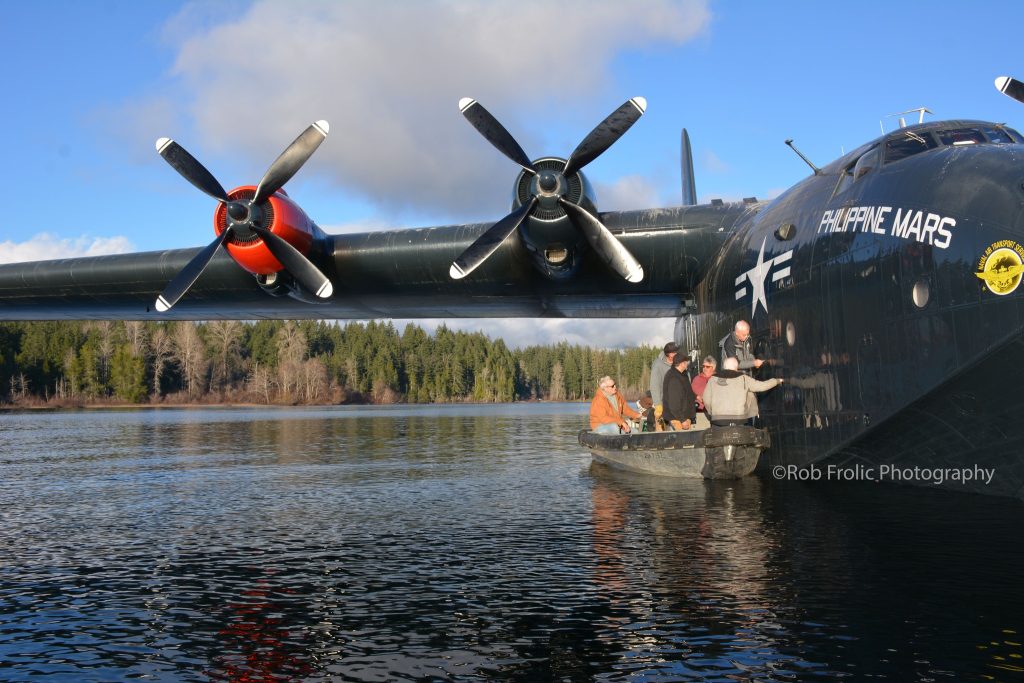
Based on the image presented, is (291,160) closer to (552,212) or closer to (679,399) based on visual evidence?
(552,212)

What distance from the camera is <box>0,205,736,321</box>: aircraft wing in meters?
15.4

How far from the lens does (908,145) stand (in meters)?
10.1

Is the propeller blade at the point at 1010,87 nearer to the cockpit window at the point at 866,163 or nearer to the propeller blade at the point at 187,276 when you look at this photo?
the cockpit window at the point at 866,163

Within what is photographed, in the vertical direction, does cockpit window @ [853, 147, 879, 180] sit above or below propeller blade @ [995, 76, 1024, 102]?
below

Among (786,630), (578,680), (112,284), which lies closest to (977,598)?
(786,630)

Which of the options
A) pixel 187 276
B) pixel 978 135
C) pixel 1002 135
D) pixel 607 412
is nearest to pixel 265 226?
pixel 187 276

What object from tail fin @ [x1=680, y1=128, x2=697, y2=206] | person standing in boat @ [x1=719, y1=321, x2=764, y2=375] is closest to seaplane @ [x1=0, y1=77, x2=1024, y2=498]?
person standing in boat @ [x1=719, y1=321, x2=764, y2=375]

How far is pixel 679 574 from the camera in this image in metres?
6.27

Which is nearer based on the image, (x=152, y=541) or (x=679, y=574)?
(x=679, y=574)

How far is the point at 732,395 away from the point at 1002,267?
14.0ft

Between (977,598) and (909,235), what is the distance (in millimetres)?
4552

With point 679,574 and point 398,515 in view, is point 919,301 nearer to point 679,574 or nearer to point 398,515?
point 679,574

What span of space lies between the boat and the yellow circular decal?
3.79 meters

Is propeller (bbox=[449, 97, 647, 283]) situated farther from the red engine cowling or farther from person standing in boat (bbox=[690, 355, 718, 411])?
the red engine cowling
